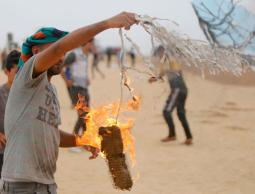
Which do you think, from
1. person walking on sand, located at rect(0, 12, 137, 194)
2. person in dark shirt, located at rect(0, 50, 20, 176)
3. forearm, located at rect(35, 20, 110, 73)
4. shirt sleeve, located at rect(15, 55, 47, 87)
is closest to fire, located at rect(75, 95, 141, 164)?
person walking on sand, located at rect(0, 12, 137, 194)

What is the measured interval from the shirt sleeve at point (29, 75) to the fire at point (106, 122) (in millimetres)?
684

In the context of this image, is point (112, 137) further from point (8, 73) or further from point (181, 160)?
point (181, 160)

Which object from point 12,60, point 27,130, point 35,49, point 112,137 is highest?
point 35,49

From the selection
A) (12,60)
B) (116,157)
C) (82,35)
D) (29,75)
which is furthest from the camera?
(12,60)

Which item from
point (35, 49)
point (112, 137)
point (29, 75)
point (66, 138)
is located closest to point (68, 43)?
point (29, 75)

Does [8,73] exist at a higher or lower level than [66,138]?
higher

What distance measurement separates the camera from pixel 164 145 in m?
11.2

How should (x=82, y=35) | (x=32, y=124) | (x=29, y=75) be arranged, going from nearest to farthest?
(x=82, y=35)
(x=29, y=75)
(x=32, y=124)

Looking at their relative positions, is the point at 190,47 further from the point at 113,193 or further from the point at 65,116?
the point at 65,116

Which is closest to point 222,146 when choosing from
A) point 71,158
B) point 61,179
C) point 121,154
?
point 71,158

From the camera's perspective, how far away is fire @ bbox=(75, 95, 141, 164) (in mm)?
3881

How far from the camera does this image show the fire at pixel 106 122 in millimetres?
3881

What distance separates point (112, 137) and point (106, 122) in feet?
0.71

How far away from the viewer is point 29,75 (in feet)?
10.6
